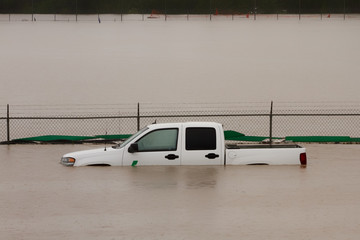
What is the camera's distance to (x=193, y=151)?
788 inches

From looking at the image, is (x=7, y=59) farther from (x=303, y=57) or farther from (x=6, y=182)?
(x=6, y=182)

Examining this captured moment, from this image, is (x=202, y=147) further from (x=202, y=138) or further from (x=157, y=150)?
(x=157, y=150)

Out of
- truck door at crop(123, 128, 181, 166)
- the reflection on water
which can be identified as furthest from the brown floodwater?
truck door at crop(123, 128, 181, 166)

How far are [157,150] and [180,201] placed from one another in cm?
269

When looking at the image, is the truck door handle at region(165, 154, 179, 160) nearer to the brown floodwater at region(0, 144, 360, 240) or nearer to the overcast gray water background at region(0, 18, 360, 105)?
the brown floodwater at region(0, 144, 360, 240)

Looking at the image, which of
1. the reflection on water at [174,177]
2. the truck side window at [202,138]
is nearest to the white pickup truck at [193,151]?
the truck side window at [202,138]

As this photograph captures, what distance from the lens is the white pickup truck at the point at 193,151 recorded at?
20.0 meters

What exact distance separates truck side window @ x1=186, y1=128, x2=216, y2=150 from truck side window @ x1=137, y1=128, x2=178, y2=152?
40 cm

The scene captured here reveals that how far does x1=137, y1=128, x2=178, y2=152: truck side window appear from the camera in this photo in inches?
797

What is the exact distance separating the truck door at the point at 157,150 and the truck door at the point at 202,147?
0.75 ft

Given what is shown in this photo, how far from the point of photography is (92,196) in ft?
60.4

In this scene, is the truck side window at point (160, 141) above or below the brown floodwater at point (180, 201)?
above

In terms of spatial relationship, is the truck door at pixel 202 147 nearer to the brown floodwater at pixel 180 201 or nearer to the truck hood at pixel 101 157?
the brown floodwater at pixel 180 201
